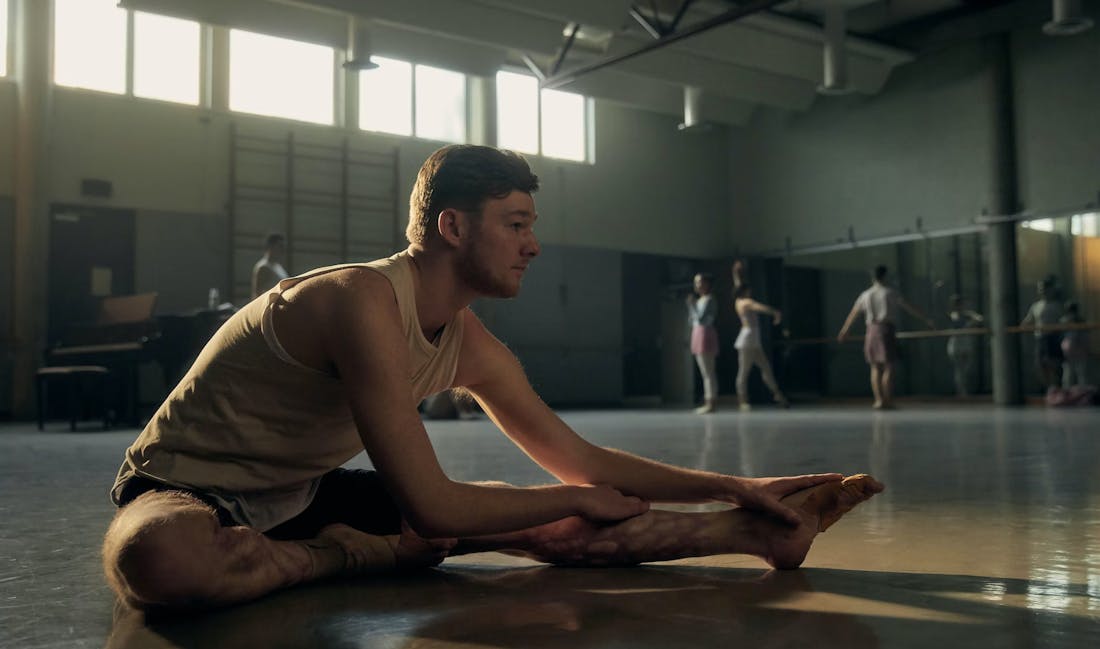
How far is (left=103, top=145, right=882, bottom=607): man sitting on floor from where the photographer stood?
1.58 m

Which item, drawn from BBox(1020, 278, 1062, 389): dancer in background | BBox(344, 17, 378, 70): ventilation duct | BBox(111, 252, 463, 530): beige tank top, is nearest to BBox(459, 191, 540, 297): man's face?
BBox(111, 252, 463, 530): beige tank top

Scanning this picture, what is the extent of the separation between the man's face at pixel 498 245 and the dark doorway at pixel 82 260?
1066 cm

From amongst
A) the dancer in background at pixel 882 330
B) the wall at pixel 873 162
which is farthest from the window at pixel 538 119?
the dancer in background at pixel 882 330

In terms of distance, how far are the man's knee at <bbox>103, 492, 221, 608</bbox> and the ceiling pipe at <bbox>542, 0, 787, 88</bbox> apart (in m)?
9.17

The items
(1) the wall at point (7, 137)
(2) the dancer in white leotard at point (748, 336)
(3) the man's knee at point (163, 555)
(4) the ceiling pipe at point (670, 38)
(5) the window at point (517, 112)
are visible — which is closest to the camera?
(3) the man's knee at point (163, 555)

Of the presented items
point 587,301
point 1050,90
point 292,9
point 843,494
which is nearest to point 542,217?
point 587,301

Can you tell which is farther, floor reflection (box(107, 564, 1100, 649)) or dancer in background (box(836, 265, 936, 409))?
dancer in background (box(836, 265, 936, 409))

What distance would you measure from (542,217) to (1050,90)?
22.8 ft

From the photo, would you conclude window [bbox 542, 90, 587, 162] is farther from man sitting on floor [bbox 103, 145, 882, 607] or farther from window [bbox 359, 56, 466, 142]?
man sitting on floor [bbox 103, 145, 882, 607]

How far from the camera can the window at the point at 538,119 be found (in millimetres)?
14438

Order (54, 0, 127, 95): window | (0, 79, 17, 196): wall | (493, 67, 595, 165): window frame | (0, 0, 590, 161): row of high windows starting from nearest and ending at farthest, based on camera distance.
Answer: (0, 79, 17, 196): wall
(54, 0, 127, 95): window
(0, 0, 590, 161): row of high windows
(493, 67, 595, 165): window frame

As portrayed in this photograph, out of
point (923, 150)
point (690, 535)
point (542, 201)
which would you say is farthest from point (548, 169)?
point (690, 535)

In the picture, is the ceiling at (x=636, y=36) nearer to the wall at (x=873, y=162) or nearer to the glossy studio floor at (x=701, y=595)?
the wall at (x=873, y=162)

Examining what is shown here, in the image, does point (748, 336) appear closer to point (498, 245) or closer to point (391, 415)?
point (498, 245)
